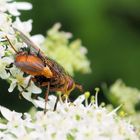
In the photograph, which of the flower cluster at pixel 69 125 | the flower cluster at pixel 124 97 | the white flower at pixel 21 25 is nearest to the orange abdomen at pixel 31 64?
the flower cluster at pixel 69 125

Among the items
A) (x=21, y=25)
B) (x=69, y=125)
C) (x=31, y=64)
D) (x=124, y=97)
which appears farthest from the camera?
(x=124, y=97)

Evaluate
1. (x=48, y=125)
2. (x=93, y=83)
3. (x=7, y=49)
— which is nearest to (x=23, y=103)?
(x=93, y=83)

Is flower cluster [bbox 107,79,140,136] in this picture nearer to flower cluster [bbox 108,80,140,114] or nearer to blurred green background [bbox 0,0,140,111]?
flower cluster [bbox 108,80,140,114]

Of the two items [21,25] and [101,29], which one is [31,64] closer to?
[21,25]

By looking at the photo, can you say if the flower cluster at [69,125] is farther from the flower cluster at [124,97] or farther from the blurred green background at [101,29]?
the blurred green background at [101,29]

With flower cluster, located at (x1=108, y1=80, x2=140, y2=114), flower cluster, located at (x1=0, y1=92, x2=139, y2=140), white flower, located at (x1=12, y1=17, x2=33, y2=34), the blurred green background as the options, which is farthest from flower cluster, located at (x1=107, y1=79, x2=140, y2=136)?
the blurred green background

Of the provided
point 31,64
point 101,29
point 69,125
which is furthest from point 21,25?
point 101,29

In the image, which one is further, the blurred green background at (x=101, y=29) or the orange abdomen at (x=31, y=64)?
the blurred green background at (x=101, y=29)
